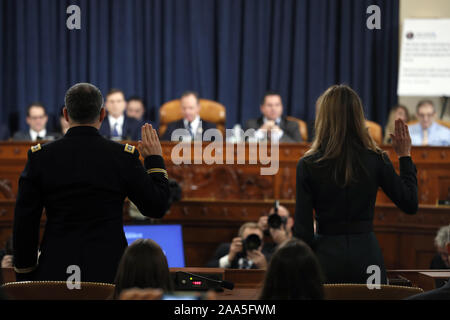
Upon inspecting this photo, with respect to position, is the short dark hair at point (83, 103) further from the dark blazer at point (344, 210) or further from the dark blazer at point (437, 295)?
the dark blazer at point (437, 295)

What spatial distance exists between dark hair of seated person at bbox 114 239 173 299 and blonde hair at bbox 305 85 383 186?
30.6 inches

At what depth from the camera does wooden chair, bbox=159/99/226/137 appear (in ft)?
25.8

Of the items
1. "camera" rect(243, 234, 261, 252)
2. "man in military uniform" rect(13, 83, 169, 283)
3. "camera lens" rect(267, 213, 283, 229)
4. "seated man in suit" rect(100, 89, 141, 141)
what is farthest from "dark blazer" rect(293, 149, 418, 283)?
"seated man in suit" rect(100, 89, 141, 141)

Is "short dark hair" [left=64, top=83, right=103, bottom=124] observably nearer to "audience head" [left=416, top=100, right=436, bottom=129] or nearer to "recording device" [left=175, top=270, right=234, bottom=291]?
"recording device" [left=175, top=270, right=234, bottom=291]

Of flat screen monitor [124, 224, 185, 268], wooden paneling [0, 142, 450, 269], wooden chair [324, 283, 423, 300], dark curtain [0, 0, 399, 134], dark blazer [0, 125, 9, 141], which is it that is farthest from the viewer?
dark curtain [0, 0, 399, 134]

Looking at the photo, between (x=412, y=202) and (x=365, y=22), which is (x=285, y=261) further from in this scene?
(x=365, y=22)

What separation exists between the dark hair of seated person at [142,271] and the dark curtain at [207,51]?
681 cm

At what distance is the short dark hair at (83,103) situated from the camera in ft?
7.70

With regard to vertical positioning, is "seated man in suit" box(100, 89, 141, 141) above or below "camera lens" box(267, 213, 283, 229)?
above

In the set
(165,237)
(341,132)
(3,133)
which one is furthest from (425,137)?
(341,132)

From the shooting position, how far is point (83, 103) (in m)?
2.37

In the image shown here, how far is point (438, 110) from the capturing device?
894cm

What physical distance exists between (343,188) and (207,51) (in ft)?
21.8
